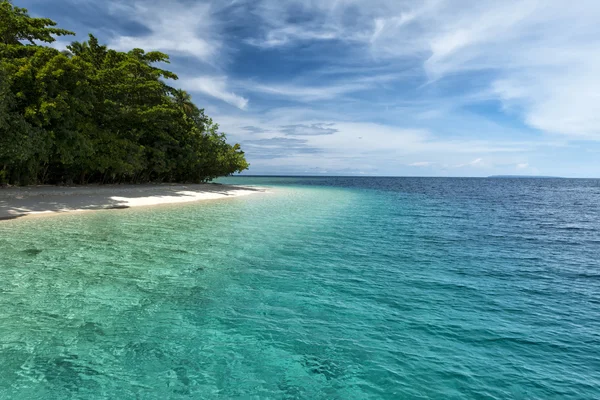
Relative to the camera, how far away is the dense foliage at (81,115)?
2373cm

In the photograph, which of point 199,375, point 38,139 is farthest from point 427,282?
point 38,139

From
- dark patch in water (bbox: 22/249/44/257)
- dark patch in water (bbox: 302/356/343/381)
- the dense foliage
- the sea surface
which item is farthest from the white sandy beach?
dark patch in water (bbox: 302/356/343/381)

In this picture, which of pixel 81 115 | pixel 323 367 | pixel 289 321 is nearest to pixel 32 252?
pixel 289 321

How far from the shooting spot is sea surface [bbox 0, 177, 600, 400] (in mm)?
5000

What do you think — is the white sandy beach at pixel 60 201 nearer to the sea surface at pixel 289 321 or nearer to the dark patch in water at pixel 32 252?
the sea surface at pixel 289 321

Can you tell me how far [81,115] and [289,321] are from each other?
3157 centimetres

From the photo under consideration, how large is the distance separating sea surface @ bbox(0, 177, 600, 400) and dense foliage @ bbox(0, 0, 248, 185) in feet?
44.7

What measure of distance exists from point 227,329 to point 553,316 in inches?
309

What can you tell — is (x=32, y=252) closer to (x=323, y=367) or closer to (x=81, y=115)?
(x=323, y=367)

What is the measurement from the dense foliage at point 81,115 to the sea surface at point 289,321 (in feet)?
44.7

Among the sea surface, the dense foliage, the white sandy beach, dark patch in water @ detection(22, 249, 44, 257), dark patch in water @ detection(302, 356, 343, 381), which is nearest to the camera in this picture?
the sea surface

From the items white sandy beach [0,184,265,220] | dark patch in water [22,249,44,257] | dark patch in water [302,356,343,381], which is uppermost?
white sandy beach [0,184,265,220]

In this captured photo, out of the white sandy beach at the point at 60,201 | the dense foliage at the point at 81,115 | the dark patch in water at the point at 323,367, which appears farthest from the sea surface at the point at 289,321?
the dense foliage at the point at 81,115

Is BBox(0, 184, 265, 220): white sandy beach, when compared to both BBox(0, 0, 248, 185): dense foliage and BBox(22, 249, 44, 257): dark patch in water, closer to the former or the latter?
BBox(0, 0, 248, 185): dense foliage
